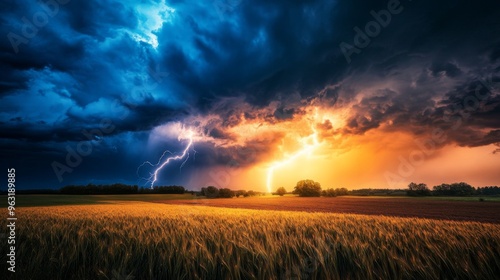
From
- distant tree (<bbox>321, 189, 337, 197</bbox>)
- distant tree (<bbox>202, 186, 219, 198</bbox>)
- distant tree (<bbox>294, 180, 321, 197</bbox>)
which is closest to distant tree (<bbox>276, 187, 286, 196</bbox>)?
distant tree (<bbox>294, 180, 321, 197</bbox>)

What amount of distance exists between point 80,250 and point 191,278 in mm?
2227

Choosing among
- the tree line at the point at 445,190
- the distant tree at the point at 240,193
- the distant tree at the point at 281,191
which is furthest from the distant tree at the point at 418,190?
the distant tree at the point at 240,193

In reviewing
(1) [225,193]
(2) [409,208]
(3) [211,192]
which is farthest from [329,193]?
(2) [409,208]

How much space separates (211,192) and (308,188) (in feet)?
116

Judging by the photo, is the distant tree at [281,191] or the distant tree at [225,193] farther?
the distant tree at [281,191]

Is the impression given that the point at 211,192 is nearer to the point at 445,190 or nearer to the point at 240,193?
the point at 240,193

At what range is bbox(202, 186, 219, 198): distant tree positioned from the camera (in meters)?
78.8

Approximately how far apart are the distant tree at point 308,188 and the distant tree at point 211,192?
1205 inches

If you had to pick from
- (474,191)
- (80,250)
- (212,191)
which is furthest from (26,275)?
(474,191)

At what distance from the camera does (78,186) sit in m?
74.9

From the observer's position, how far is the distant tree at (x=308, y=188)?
83.1m

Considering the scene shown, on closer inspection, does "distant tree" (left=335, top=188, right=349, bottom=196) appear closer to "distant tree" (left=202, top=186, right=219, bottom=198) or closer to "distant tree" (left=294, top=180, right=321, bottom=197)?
"distant tree" (left=294, top=180, right=321, bottom=197)

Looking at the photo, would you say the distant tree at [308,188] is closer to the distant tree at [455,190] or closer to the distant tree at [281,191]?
the distant tree at [281,191]

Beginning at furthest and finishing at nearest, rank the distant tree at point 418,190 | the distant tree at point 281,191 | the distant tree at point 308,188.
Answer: the distant tree at point 281,191
the distant tree at point 308,188
the distant tree at point 418,190
